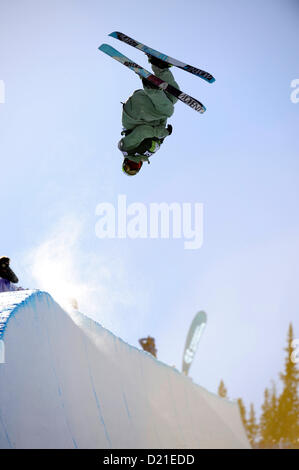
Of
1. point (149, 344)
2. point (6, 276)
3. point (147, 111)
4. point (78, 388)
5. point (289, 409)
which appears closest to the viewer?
point (78, 388)

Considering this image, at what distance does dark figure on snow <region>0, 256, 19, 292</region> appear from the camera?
21.7 feet

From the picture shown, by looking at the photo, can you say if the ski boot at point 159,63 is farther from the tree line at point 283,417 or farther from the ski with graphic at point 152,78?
the tree line at point 283,417

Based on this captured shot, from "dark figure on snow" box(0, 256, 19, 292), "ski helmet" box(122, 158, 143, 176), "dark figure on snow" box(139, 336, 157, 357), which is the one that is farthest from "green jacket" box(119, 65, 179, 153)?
"dark figure on snow" box(139, 336, 157, 357)

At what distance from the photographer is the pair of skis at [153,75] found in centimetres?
625

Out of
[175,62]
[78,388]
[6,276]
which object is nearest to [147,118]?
[175,62]

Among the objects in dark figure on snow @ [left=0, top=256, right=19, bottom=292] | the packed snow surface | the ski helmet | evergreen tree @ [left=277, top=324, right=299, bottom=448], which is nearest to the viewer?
the packed snow surface

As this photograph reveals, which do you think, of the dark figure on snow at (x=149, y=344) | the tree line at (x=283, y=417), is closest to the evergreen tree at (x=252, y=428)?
Answer: the tree line at (x=283, y=417)

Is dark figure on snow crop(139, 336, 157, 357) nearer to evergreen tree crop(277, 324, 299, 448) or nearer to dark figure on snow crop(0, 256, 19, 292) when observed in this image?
dark figure on snow crop(0, 256, 19, 292)

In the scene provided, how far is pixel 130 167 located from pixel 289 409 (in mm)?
34615

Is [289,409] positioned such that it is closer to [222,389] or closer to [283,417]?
[283,417]

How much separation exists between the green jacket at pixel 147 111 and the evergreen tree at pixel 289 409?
113 ft

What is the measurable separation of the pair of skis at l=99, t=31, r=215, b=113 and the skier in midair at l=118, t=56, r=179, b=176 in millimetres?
82

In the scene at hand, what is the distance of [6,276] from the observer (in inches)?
263
